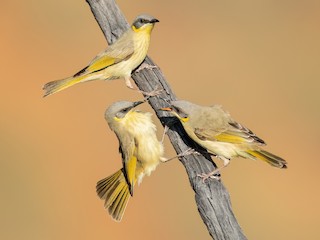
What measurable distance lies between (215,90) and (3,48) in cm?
593

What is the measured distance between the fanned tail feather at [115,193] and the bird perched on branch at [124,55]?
1189 mm

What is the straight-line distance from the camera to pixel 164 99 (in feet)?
20.0

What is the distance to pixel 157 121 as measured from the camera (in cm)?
1234

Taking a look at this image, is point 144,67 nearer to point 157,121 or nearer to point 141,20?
point 141,20

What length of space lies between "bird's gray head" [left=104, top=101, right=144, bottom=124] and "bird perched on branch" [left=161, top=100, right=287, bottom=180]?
369mm

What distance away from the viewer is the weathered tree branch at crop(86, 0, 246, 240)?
17.2 feet

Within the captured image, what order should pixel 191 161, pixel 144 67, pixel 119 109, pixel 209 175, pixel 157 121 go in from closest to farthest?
pixel 209 175 < pixel 191 161 < pixel 119 109 < pixel 144 67 < pixel 157 121

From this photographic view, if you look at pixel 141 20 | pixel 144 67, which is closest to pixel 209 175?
pixel 144 67

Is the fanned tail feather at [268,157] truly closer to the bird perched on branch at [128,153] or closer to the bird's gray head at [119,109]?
the bird perched on branch at [128,153]

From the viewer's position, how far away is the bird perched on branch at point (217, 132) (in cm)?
589

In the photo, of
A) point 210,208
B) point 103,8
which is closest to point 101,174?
point 103,8

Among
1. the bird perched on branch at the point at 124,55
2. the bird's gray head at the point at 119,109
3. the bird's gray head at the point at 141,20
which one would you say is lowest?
the bird's gray head at the point at 119,109

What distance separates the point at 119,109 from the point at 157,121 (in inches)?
254

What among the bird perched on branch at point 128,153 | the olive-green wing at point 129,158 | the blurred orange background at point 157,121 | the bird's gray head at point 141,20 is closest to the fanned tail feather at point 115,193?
the bird perched on branch at point 128,153
